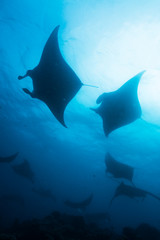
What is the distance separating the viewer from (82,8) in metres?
9.55

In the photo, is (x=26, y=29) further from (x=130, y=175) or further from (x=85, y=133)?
(x=85, y=133)

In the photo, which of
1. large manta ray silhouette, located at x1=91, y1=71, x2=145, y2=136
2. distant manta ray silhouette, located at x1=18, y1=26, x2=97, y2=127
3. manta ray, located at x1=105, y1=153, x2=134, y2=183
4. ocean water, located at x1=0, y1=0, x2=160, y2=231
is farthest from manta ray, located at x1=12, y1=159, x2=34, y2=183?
large manta ray silhouette, located at x1=91, y1=71, x2=145, y2=136

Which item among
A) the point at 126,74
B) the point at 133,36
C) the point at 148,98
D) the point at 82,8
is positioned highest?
the point at 82,8

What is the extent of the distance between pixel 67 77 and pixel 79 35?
592 cm

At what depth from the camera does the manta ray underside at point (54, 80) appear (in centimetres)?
580

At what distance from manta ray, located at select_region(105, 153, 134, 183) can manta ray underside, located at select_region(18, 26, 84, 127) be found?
527 cm

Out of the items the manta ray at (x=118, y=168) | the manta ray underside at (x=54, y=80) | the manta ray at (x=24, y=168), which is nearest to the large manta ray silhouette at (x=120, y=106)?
the manta ray underside at (x=54, y=80)

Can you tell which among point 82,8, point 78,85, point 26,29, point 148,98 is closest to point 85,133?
point 148,98

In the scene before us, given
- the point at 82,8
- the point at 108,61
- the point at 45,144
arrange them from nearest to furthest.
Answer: the point at 82,8 < the point at 108,61 < the point at 45,144

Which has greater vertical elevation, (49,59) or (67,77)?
(49,59)

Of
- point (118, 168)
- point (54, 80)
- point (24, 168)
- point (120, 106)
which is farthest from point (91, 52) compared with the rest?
point (24, 168)

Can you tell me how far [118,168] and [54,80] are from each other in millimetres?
7175

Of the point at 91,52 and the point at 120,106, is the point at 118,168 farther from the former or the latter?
the point at 91,52

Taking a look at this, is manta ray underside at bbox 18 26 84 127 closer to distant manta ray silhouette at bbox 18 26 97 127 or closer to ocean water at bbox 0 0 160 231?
distant manta ray silhouette at bbox 18 26 97 127
